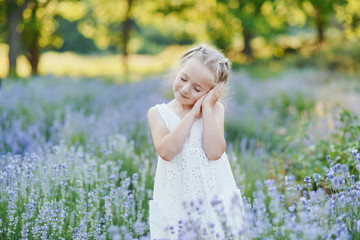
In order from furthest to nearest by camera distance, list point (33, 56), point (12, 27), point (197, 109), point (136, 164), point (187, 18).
Answer: point (187, 18), point (33, 56), point (12, 27), point (136, 164), point (197, 109)

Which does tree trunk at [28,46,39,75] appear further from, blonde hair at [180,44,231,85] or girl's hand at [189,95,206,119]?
girl's hand at [189,95,206,119]

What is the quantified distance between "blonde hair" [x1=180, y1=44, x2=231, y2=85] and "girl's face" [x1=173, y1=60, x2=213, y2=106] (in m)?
0.03

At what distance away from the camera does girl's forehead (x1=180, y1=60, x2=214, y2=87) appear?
86.8 inches

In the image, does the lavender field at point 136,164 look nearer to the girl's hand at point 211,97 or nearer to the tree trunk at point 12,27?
the girl's hand at point 211,97

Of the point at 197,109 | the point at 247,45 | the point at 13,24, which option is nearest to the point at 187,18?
the point at 247,45

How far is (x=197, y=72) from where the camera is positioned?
7.23 feet

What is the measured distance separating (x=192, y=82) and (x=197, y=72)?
63 mm

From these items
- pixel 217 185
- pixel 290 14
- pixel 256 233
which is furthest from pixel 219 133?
pixel 290 14

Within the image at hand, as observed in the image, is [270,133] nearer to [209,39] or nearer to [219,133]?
[219,133]

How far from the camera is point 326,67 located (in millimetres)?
13297

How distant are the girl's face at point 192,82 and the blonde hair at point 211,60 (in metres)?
0.03

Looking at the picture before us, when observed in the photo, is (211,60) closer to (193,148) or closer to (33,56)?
(193,148)

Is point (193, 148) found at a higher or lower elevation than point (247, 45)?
higher

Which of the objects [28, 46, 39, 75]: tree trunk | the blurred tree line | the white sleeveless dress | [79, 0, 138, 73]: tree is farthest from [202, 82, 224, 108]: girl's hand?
[28, 46, 39, 75]: tree trunk
